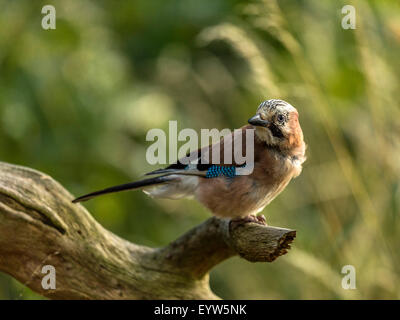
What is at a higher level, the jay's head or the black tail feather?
the jay's head

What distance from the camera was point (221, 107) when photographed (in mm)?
6707

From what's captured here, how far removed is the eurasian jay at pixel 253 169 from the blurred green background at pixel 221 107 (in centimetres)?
58

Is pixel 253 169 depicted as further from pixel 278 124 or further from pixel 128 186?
pixel 128 186

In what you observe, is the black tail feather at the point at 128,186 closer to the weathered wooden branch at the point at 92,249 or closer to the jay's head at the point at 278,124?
the weathered wooden branch at the point at 92,249

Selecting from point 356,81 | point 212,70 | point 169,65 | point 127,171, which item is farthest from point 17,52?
point 356,81

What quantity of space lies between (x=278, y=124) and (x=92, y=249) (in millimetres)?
1210

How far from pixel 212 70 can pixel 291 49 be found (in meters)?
2.48

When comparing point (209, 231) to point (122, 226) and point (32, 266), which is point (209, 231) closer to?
point (32, 266)

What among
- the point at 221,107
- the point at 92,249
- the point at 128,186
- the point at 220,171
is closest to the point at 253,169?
the point at 220,171

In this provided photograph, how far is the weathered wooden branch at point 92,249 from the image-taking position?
3.33 meters

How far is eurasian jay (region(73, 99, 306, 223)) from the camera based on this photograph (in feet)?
11.5

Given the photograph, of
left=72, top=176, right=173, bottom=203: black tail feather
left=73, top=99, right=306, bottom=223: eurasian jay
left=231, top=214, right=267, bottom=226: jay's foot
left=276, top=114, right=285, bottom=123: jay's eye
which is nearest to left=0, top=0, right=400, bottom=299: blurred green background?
left=231, top=214, right=267, bottom=226: jay's foot

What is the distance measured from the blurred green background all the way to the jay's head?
599mm

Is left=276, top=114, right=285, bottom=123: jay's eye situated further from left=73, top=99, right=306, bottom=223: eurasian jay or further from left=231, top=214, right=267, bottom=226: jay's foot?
left=231, top=214, right=267, bottom=226: jay's foot
